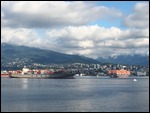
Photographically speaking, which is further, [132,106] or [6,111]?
[132,106]

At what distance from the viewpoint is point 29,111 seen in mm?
42781

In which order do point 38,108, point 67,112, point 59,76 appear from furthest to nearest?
point 59,76, point 38,108, point 67,112

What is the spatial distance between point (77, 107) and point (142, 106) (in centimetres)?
842

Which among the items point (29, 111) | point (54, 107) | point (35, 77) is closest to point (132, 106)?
point (54, 107)

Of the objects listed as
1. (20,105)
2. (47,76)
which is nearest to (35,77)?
(47,76)

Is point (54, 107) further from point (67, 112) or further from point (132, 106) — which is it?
point (132, 106)

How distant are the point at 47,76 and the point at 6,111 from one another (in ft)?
489

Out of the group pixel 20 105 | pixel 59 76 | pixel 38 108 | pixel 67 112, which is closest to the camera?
pixel 67 112

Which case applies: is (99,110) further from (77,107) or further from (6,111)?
(6,111)

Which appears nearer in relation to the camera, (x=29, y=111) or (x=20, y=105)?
(x=29, y=111)

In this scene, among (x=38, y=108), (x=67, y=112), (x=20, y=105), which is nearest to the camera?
(x=67, y=112)

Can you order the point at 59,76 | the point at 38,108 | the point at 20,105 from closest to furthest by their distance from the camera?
the point at 38,108 < the point at 20,105 < the point at 59,76

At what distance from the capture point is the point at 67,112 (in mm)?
41812

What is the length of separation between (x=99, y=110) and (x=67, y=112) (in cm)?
394
